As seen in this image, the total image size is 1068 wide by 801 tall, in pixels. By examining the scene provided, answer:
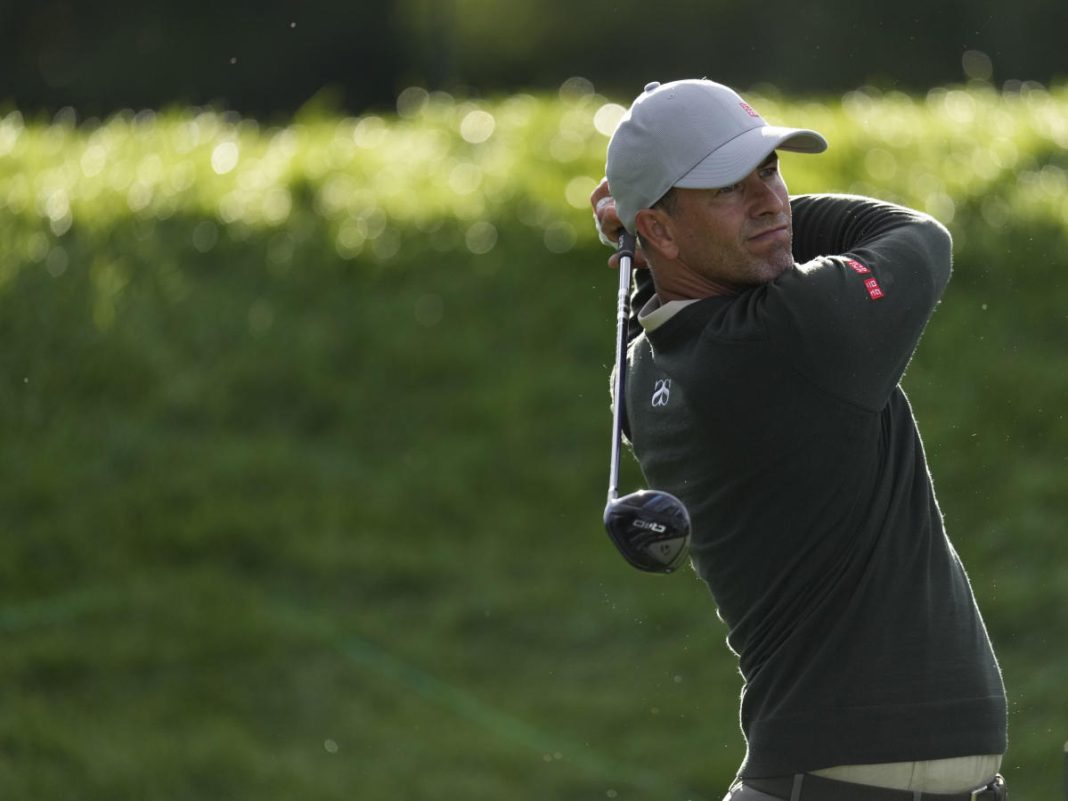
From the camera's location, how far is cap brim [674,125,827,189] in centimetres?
367

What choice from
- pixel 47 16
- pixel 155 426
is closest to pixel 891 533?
pixel 155 426

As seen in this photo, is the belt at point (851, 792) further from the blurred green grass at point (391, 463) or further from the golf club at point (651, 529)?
the blurred green grass at point (391, 463)

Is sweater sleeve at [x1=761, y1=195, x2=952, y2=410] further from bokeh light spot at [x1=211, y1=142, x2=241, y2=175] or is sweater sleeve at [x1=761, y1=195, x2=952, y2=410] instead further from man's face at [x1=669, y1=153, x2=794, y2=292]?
bokeh light spot at [x1=211, y1=142, x2=241, y2=175]

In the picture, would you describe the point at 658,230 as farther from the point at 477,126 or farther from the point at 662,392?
the point at 477,126

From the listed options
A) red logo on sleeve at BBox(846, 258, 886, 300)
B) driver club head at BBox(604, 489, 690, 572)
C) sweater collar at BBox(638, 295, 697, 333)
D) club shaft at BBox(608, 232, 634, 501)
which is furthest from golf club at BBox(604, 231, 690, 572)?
red logo on sleeve at BBox(846, 258, 886, 300)

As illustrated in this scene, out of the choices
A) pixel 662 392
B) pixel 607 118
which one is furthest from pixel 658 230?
pixel 607 118

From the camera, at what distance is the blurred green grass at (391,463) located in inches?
363

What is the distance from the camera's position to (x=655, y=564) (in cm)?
349

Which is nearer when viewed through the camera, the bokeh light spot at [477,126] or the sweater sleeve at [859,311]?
the sweater sleeve at [859,311]

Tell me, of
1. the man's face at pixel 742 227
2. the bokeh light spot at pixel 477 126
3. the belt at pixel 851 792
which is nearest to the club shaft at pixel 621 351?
the man's face at pixel 742 227

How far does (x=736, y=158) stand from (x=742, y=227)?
0.14 m

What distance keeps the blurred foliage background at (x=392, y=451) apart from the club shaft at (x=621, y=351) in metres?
5.19

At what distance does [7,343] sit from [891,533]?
310 inches

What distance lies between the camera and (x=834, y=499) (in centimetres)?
366
